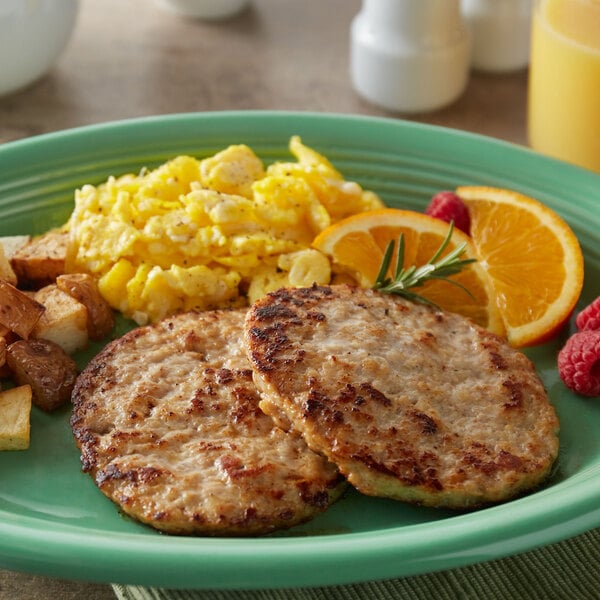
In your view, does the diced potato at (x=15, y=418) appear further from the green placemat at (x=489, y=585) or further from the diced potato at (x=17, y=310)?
the green placemat at (x=489, y=585)

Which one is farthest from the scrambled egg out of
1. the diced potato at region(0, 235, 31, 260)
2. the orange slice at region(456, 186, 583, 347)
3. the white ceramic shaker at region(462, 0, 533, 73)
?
the white ceramic shaker at region(462, 0, 533, 73)

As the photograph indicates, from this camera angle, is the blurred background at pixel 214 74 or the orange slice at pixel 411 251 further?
the blurred background at pixel 214 74

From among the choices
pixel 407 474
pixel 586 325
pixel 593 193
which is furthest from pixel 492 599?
pixel 593 193

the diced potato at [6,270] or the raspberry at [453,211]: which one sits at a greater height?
the diced potato at [6,270]

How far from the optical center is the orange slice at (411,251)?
357 centimetres

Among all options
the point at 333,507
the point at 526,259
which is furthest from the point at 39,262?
the point at 526,259

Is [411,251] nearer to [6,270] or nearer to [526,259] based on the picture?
[526,259]

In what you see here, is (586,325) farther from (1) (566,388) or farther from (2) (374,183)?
(2) (374,183)

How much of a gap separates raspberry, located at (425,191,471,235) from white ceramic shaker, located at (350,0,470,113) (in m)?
1.63

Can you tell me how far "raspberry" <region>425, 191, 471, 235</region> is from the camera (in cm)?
377

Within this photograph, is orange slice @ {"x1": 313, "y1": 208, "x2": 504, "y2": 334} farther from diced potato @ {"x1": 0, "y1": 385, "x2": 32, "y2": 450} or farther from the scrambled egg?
diced potato @ {"x1": 0, "y1": 385, "x2": 32, "y2": 450}

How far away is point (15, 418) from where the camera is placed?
2961 millimetres

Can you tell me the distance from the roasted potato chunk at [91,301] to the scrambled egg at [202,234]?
0.07 m

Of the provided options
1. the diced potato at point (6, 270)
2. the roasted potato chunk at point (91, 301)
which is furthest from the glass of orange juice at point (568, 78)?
the diced potato at point (6, 270)
